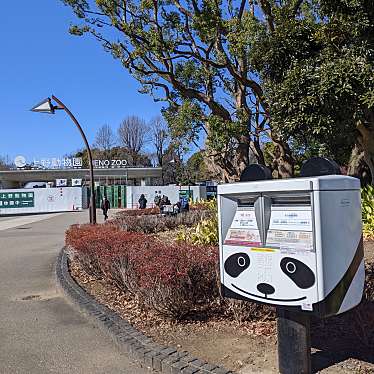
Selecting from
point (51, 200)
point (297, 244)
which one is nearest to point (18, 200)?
point (51, 200)

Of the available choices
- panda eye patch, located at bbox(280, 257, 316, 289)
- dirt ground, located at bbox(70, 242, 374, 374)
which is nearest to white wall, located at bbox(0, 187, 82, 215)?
dirt ground, located at bbox(70, 242, 374, 374)

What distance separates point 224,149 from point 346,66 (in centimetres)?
708

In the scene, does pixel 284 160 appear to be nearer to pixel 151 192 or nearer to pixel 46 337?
pixel 46 337

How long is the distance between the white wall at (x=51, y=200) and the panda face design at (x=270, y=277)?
40579 mm

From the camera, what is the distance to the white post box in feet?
9.63

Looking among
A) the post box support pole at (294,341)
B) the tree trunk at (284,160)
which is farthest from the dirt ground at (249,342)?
the tree trunk at (284,160)

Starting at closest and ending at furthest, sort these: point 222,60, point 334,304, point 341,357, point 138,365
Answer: point 334,304 < point 341,357 < point 138,365 < point 222,60

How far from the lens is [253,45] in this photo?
9.68m

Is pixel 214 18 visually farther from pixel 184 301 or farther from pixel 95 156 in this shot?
pixel 95 156

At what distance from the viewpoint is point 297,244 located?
3.03 metres

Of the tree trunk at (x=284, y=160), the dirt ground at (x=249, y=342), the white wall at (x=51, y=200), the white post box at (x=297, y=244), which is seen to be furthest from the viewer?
the white wall at (x=51, y=200)

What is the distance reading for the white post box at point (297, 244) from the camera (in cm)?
294

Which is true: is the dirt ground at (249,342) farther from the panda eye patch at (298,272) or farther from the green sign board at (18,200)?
the green sign board at (18,200)

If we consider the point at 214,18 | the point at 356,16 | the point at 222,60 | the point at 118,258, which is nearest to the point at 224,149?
the point at 222,60
